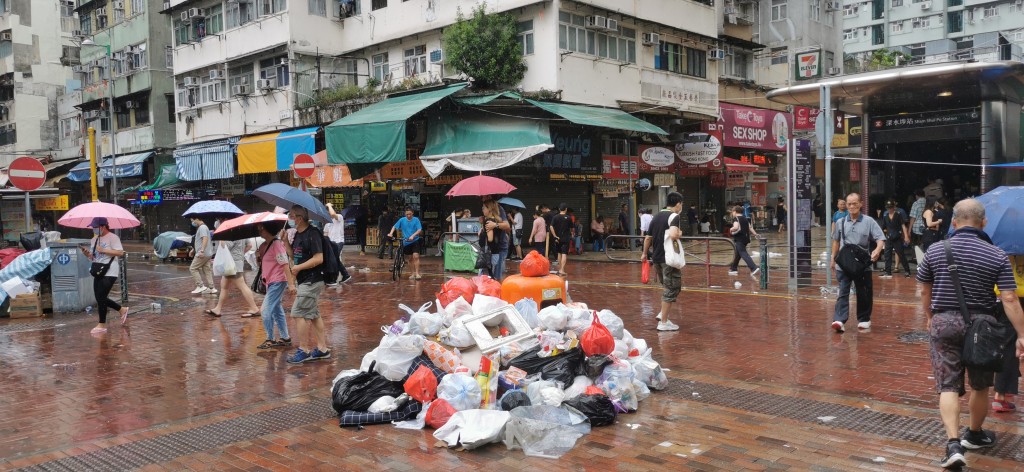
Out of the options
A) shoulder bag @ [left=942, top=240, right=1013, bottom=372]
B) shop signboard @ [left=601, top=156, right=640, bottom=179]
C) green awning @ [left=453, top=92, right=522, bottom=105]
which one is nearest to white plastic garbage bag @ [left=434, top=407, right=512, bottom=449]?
shoulder bag @ [left=942, top=240, right=1013, bottom=372]

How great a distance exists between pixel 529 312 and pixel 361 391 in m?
1.62

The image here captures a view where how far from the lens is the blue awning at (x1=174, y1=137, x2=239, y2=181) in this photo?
29672 mm

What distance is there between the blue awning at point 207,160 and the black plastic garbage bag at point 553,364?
26.2 meters

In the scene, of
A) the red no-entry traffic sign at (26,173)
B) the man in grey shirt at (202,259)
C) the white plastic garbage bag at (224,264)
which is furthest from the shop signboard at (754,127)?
the red no-entry traffic sign at (26,173)

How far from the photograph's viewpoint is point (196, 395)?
21.9 ft

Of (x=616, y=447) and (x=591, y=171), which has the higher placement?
(x=591, y=171)

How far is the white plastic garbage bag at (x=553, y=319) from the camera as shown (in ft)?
21.1

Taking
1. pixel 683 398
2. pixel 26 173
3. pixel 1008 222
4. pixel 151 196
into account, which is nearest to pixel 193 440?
pixel 683 398

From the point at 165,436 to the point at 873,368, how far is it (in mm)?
6148

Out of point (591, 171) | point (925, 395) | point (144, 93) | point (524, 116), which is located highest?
point (144, 93)

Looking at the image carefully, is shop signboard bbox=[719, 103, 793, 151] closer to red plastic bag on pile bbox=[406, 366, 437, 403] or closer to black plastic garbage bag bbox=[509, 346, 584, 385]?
black plastic garbage bag bbox=[509, 346, 584, 385]

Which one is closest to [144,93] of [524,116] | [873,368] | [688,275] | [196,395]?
[524,116]

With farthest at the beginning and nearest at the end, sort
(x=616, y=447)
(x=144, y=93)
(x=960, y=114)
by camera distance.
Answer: (x=144, y=93)
(x=960, y=114)
(x=616, y=447)

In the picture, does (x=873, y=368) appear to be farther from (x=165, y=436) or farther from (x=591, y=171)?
(x=591, y=171)
